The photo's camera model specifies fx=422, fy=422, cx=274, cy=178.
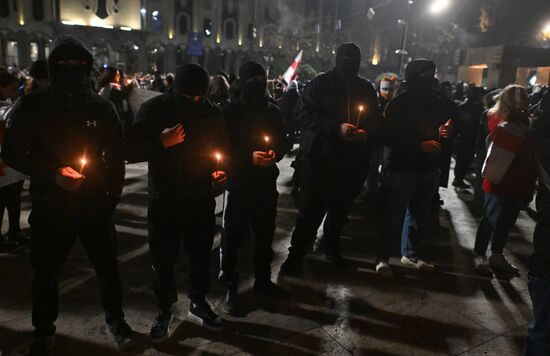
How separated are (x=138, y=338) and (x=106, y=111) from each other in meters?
1.80

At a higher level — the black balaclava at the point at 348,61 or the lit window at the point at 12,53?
Answer: the lit window at the point at 12,53

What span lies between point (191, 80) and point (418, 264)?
3.45 meters

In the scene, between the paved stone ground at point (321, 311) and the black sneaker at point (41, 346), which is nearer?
the black sneaker at point (41, 346)

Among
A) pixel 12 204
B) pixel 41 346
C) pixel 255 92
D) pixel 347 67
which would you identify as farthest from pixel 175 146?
pixel 12 204

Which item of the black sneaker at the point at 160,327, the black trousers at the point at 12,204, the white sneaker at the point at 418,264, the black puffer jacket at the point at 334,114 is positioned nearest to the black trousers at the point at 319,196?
the black puffer jacket at the point at 334,114

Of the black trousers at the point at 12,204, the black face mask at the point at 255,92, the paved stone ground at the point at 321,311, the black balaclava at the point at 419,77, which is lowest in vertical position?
the paved stone ground at the point at 321,311

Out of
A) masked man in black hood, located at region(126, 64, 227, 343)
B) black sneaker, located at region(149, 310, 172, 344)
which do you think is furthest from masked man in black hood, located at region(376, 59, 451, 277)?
black sneaker, located at region(149, 310, 172, 344)

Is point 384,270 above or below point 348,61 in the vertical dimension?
below

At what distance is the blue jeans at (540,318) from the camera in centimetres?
246

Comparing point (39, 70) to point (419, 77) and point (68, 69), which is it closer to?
point (68, 69)

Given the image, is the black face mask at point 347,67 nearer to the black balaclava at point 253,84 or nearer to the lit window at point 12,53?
the black balaclava at point 253,84

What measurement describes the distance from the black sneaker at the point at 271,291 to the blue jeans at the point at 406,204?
1.40 meters

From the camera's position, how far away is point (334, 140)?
4500 millimetres

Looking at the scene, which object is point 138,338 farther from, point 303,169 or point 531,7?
point 531,7
